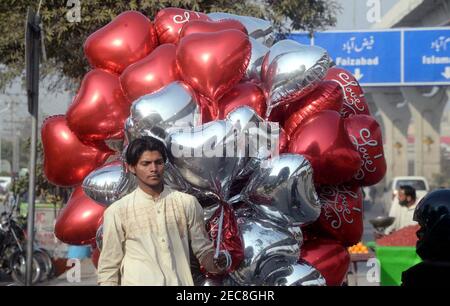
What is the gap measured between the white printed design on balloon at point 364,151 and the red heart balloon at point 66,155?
4.14 feet

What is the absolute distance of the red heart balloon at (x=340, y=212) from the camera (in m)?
4.27

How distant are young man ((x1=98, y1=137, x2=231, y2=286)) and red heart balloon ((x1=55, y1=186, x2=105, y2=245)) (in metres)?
0.95

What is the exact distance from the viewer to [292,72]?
155 inches

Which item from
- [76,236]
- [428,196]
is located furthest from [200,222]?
[76,236]

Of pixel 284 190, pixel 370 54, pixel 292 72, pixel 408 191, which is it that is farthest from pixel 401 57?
pixel 284 190

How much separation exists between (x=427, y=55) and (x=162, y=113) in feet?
38.9

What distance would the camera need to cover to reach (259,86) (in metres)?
4.15

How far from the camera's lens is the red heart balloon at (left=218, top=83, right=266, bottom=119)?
3949 millimetres

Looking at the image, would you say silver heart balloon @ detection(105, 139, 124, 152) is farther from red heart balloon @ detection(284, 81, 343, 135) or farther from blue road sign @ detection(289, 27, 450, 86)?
blue road sign @ detection(289, 27, 450, 86)

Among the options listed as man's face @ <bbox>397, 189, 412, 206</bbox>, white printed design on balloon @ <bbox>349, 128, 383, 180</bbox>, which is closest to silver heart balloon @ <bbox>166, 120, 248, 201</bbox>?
Answer: white printed design on balloon @ <bbox>349, 128, 383, 180</bbox>

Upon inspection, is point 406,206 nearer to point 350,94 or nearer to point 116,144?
point 350,94

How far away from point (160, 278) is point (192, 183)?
642 mm
